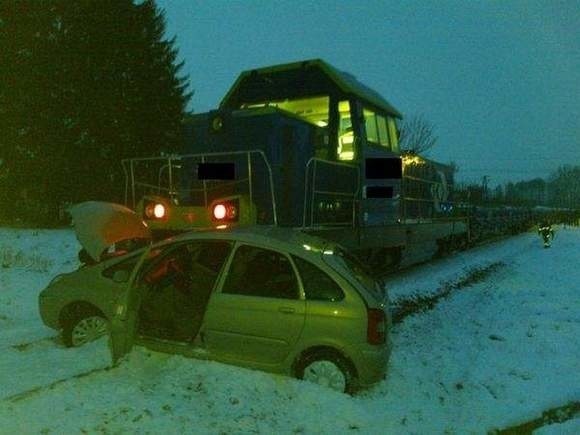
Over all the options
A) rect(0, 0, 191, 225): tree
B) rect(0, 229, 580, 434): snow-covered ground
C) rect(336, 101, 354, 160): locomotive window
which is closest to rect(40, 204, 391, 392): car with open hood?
rect(0, 229, 580, 434): snow-covered ground

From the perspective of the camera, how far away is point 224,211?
27.2 feet

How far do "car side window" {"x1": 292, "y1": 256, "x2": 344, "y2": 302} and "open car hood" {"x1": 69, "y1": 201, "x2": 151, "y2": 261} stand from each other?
3.84 metres

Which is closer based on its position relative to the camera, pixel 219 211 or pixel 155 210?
pixel 219 211

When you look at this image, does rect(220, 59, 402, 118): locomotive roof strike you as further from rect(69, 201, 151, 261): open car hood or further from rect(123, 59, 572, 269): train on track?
rect(69, 201, 151, 261): open car hood

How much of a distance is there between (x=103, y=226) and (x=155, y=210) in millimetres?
798

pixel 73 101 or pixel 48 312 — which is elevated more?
pixel 73 101

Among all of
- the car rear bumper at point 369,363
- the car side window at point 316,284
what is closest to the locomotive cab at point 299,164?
the car side window at point 316,284

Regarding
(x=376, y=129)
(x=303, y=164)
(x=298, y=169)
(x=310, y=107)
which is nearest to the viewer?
(x=298, y=169)

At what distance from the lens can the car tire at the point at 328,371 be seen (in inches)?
218

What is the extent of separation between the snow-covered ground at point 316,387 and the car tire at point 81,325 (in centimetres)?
25

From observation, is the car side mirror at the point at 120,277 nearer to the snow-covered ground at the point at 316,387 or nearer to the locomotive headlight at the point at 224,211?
the snow-covered ground at the point at 316,387

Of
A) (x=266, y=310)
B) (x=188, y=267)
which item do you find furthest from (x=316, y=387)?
(x=188, y=267)

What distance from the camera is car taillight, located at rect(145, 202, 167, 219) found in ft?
29.1

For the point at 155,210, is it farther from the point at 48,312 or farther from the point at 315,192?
the point at 315,192
